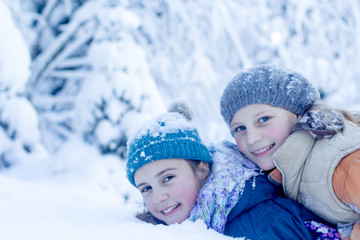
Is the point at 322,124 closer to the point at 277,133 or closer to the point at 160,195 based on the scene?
the point at 277,133

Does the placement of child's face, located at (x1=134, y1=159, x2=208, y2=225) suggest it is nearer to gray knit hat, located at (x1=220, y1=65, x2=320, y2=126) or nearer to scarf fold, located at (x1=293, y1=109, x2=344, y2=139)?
gray knit hat, located at (x1=220, y1=65, x2=320, y2=126)

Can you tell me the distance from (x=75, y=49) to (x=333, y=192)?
4.75m

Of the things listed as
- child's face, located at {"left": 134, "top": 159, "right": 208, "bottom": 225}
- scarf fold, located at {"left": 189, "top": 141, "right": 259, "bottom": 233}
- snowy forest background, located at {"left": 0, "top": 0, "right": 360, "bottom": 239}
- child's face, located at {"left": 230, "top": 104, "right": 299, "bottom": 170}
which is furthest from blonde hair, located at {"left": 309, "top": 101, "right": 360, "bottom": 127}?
snowy forest background, located at {"left": 0, "top": 0, "right": 360, "bottom": 239}

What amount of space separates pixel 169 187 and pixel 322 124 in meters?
0.83

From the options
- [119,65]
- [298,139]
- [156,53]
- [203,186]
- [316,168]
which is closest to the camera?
[316,168]

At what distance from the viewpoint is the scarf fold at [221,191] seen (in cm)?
148

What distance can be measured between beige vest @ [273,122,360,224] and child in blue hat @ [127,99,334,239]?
73mm

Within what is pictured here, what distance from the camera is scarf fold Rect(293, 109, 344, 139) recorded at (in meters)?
1.43

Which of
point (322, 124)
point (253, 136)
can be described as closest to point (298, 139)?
point (322, 124)

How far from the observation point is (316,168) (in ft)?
4.60

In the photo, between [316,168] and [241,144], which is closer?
[316,168]

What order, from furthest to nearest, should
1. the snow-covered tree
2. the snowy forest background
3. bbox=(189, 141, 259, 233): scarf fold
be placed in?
the snow-covered tree → the snowy forest background → bbox=(189, 141, 259, 233): scarf fold

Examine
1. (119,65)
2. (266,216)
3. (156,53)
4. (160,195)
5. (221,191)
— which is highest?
(156,53)

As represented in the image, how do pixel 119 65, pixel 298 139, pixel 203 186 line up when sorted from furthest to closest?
pixel 119 65 → pixel 203 186 → pixel 298 139
